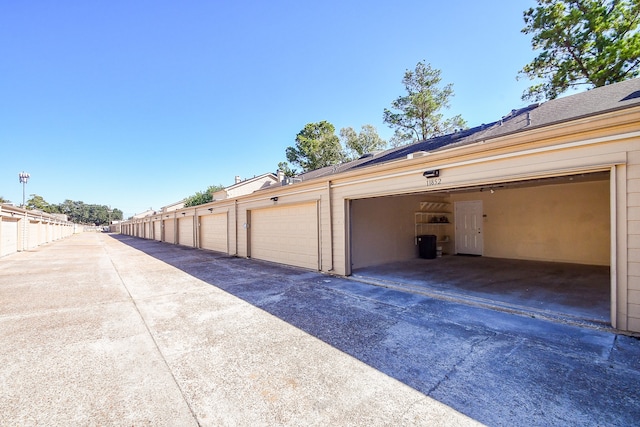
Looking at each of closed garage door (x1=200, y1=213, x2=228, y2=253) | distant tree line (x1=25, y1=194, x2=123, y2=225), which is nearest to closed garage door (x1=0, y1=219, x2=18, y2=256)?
closed garage door (x1=200, y1=213, x2=228, y2=253)

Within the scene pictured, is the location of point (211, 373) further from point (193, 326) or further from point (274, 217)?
point (274, 217)

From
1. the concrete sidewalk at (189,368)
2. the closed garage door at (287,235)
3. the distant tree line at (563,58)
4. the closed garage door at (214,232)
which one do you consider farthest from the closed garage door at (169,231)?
the distant tree line at (563,58)

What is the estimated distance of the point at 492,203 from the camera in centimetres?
995

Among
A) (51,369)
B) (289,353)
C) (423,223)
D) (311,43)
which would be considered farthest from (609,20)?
(51,369)

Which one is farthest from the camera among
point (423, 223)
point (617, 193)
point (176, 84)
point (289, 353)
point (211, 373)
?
point (176, 84)

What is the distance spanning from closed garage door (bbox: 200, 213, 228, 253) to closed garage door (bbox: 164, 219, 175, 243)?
613 cm

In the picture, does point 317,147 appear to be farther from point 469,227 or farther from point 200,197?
point 200,197

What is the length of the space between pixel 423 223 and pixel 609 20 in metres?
11.7

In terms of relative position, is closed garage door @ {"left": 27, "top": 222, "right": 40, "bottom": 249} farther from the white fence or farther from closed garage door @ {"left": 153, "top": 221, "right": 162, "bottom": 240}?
closed garage door @ {"left": 153, "top": 221, "right": 162, "bottom": 240}

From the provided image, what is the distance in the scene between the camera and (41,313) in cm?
421

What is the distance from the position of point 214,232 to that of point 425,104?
51.6 ft

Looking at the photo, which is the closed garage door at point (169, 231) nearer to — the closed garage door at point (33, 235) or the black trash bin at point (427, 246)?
the closed garage door at point (33, 235)

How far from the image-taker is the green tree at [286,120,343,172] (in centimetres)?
2638

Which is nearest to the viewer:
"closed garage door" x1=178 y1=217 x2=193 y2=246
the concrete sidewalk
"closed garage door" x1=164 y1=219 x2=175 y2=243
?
the concrete sidewalk
